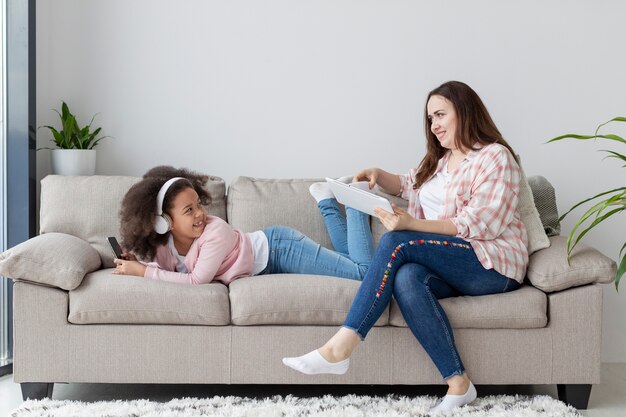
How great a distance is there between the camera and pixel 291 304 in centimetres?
263

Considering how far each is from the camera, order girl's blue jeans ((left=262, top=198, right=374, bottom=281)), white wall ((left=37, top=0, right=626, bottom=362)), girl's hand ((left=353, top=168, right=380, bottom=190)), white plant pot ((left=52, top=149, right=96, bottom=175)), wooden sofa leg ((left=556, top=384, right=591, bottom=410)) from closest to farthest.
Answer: wooden sofa leg ((left=556, top=384, right=591, bottom=410)), girl's blue jeans ((left=262, top=198, right=374, bottom=281)), girl's hand ((left=353, top=168, right=380, bottom=190)), white plant pot ((left=52, top=149, right=96, bottom=175)), white wall ((left=37, top=0, right=626, bottom=362))

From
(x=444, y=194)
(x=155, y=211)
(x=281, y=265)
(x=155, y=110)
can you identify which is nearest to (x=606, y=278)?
(x=444, y=194)

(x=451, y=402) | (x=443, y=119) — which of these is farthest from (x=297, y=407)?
(x=443, y=119)

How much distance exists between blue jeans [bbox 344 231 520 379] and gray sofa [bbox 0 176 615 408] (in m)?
0.09

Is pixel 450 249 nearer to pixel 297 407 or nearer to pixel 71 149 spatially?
pixel 297 407

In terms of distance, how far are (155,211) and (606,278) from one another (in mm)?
1599

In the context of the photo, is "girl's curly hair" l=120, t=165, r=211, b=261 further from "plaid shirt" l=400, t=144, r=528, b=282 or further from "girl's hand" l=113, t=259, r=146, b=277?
"plaid shirt" l=400, t=144, r=528, b=282

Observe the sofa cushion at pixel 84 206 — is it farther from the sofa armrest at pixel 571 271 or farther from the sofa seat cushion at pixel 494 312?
the sofa armrest at pixel 571 271

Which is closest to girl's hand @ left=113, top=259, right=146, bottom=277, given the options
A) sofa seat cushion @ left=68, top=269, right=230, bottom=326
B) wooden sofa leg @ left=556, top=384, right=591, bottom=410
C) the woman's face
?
sofa seat cushion @ left=68, top=269, right=230, bottom=326

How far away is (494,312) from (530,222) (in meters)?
0.41

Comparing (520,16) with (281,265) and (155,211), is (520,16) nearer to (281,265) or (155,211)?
(281,265)

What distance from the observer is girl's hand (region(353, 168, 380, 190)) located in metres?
3.14

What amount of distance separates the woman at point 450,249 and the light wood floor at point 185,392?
1.29 ft

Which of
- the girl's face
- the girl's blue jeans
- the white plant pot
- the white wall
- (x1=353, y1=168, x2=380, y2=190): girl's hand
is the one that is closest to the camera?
the girl's face
